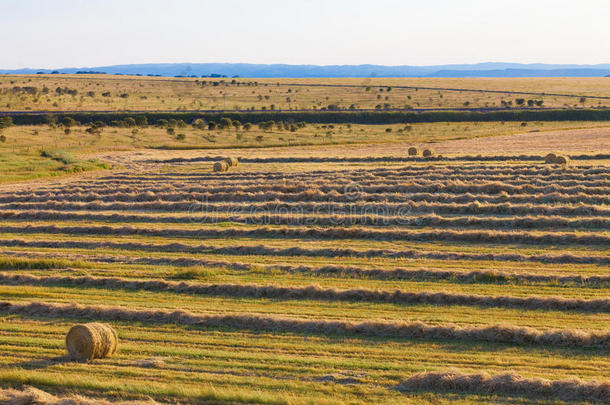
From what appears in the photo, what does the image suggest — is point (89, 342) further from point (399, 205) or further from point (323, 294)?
point (399, 205)

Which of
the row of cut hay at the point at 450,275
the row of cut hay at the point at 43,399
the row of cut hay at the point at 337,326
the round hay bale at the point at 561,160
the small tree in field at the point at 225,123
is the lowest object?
the row of cut hay at the point at 43,399

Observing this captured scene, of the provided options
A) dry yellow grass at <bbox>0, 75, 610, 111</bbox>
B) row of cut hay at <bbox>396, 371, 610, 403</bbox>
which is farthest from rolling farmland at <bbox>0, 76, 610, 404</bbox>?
dry yellow grass at <bbox>0, 75, 610, 111</bbox>

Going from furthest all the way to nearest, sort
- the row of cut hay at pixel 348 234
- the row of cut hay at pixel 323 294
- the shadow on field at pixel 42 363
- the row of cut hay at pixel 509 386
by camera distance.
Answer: the row of cut hay at pixel 348 234
the row of cut hay at pixel 323 294
the shadow on field at pixel 42 363
the row of cut hay at pixel 509 386

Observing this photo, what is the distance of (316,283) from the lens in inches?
726

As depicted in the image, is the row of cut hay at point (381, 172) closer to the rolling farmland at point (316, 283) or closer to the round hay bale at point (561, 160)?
the rolling farmland at point (316, 283)

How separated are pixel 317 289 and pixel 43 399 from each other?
26.1ft

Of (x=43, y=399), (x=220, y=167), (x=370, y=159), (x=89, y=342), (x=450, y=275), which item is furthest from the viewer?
(x=370, y=159)

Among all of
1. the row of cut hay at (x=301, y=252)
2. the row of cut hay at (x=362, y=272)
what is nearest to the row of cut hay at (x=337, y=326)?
the row of cut hay at (x=362, y=272)

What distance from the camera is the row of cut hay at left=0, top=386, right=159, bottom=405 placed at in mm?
11359

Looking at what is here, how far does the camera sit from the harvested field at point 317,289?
487 inches

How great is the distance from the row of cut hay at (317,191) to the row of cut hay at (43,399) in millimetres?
19588

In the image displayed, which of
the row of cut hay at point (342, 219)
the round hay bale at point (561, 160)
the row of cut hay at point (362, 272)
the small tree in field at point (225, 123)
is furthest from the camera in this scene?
the small tree in field at point (225, 123)

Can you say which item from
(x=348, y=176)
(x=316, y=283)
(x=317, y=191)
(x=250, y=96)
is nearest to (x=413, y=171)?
(x=348, y=176)

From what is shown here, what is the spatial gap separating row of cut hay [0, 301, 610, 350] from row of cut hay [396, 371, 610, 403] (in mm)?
2334
